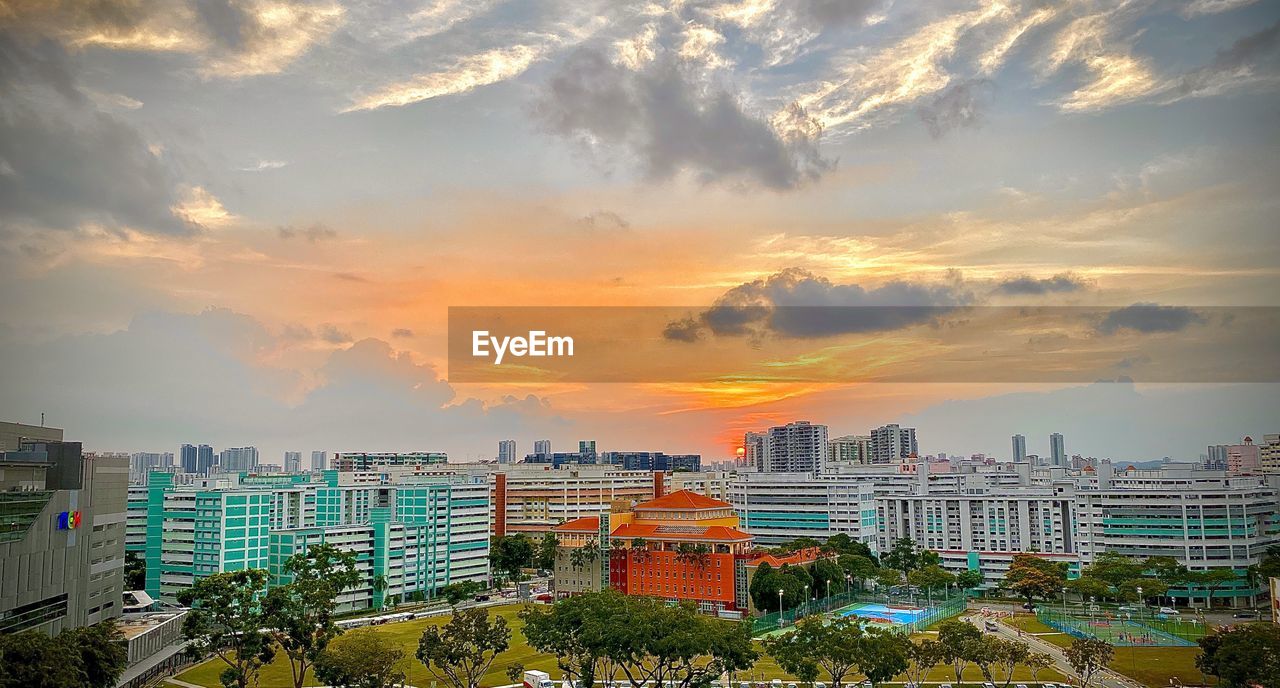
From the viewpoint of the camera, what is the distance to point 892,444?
113438 millimetres

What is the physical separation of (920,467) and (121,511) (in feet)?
175

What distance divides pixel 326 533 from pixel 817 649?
27531 millimetres

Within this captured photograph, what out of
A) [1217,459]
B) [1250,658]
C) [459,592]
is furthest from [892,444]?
[1250,658]

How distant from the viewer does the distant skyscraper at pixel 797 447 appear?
105000mm

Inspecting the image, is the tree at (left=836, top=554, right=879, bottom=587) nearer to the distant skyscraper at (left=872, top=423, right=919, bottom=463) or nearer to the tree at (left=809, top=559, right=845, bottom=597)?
the tree at (left=809, top=559, right=845, bottom=597)

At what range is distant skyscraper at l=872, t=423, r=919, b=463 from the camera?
11319 cm

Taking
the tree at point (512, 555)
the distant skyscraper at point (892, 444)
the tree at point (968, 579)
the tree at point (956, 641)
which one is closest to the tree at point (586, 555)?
the tree at point (512, 555)

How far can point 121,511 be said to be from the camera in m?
32.8

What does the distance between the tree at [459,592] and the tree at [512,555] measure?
2.19 m

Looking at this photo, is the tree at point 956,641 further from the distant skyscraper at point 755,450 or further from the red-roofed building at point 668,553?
the distant skyscraper at point 755,450

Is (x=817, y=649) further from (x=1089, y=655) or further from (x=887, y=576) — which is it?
(x=887, y=576)

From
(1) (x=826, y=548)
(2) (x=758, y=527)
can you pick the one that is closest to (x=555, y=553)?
(1) (x=826, y=548)

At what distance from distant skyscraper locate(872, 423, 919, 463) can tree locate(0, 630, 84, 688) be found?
101 m

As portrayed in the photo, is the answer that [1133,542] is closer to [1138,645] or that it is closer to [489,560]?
[1138,645]
